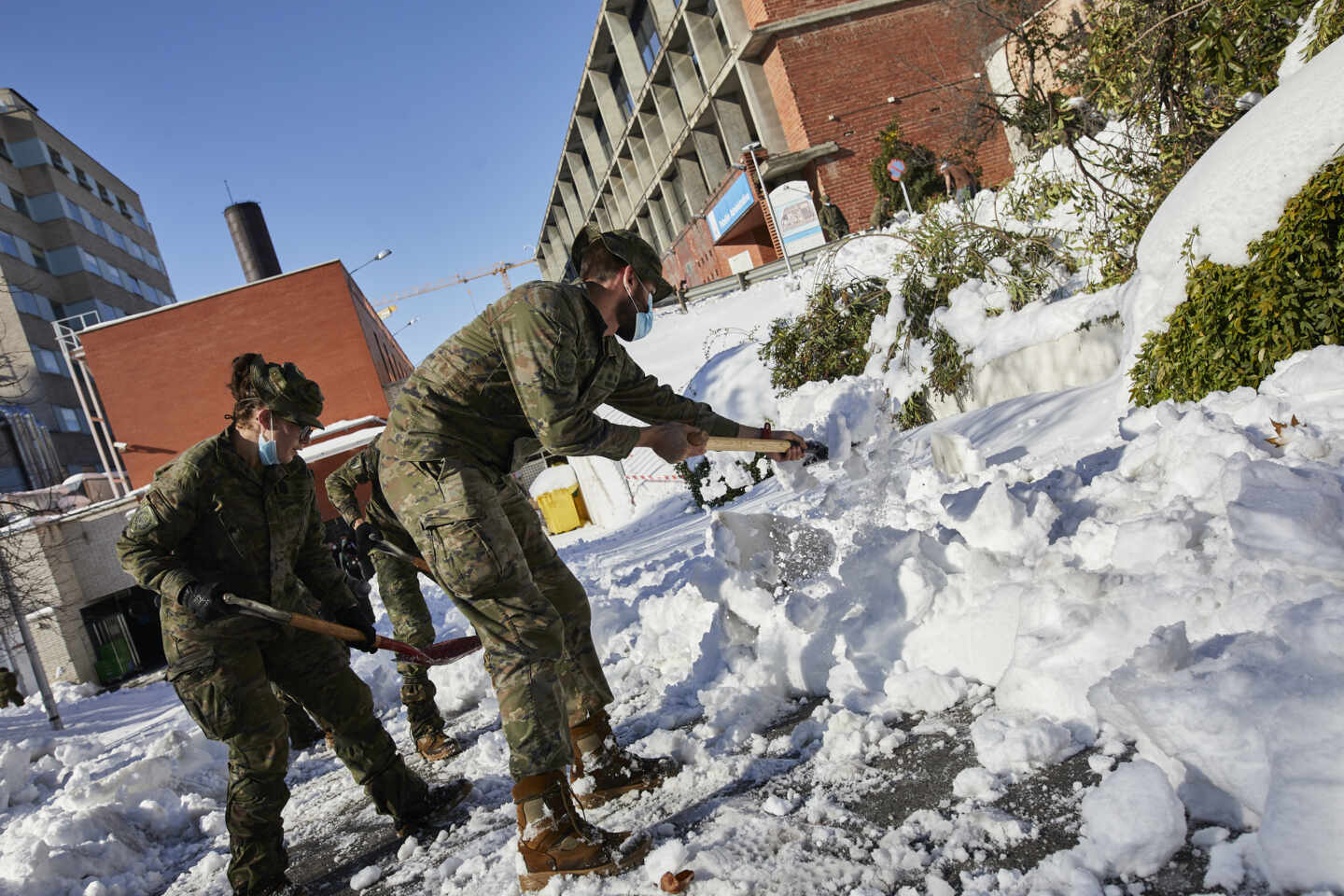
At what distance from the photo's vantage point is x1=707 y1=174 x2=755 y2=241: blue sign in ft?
79.4

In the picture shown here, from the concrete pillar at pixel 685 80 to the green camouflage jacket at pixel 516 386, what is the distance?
91.3ft

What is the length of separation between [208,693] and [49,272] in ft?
129

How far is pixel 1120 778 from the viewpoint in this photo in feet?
5.43

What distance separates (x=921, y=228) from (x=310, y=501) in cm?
565

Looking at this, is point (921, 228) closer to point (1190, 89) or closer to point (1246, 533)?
point (1190, 89)

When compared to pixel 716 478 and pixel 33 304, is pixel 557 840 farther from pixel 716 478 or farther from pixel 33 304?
pixel 33 304

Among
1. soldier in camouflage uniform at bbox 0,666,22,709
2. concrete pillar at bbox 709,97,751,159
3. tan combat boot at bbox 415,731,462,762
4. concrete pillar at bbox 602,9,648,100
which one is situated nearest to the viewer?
tan combat boot at bbox 415,731,462,762

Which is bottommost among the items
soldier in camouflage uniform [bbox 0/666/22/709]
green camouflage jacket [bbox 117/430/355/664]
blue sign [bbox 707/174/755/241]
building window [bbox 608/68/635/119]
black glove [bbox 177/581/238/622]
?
soldier in camouflage uniform [bbox 0/666/22/709]

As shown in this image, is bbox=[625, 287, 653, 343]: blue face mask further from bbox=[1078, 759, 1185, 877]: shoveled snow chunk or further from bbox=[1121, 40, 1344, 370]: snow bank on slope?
bbox=[1121, 40, 1344, 370]: snow bank on slope

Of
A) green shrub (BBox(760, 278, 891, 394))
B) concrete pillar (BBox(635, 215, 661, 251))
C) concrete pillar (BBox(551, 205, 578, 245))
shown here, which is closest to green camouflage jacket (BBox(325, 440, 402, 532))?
green shrub (BBox(760, 278, 891, 394))

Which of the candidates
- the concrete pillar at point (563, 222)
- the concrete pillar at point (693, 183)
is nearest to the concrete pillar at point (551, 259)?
the concrete pillar at point (563, 222)

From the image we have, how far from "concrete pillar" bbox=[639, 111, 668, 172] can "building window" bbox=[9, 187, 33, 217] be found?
24.6 meters

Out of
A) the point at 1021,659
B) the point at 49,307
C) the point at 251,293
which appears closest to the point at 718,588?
A: the point at 1021,659

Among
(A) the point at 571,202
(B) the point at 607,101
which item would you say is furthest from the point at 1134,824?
(A) the point at 571,202
